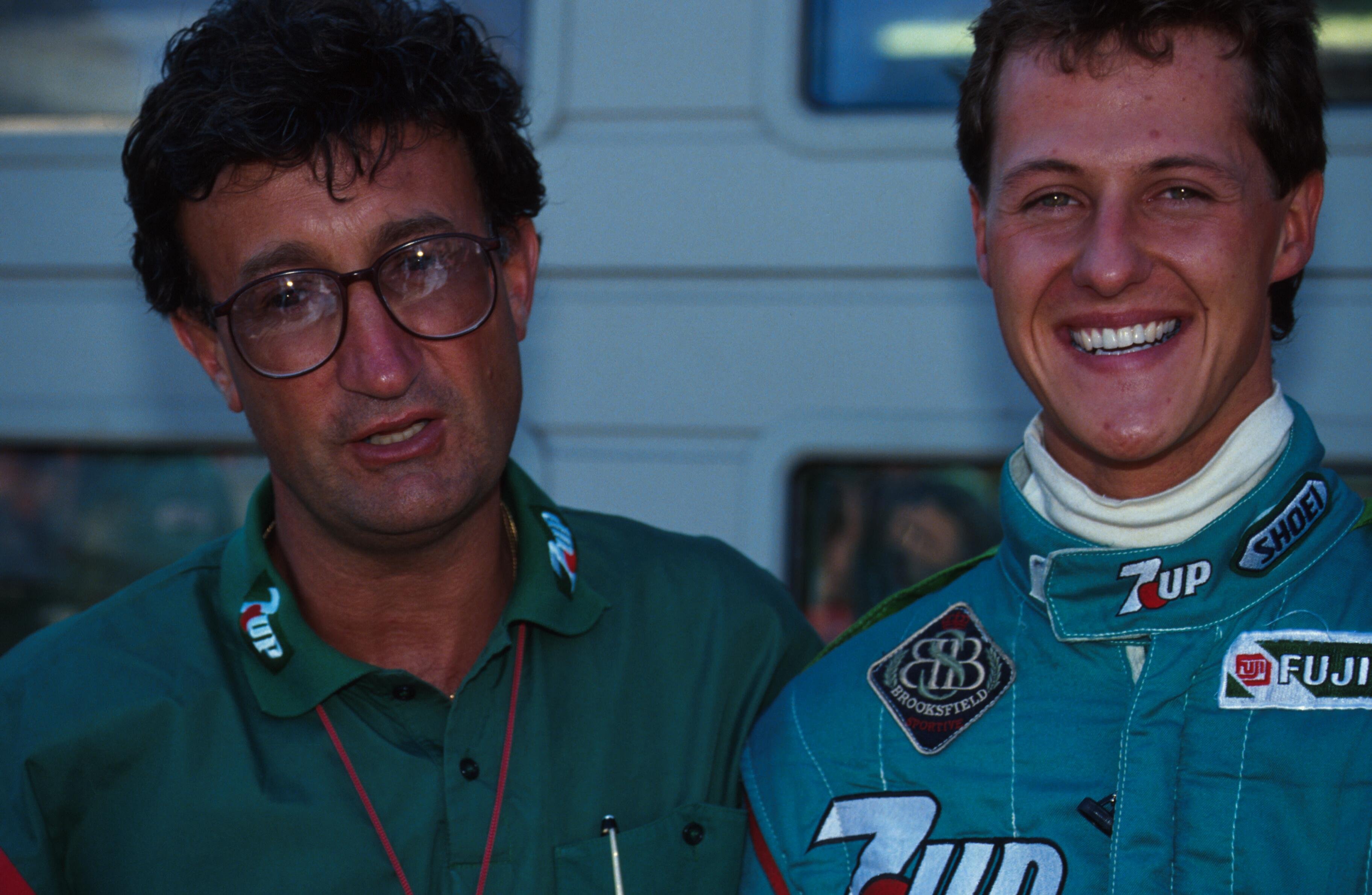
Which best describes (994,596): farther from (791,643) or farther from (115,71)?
(115,71)

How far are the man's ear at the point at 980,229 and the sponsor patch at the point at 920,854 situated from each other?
27.5 inches

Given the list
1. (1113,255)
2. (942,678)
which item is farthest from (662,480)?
(1113,255)

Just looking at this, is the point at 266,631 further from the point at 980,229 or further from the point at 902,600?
the point at 980,229

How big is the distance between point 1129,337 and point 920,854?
2.21 feet

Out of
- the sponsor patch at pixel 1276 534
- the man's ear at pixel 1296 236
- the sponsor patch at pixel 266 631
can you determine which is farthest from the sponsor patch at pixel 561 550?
the man's ear at pixel 1296 236

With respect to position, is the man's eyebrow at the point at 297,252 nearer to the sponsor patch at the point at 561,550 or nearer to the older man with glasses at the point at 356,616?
the older man with glasses at the point at 356,616

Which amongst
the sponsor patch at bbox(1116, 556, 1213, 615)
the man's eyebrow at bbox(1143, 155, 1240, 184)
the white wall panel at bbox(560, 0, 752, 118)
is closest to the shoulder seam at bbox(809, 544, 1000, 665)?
the sponsor patch at bbox(1116, 556, 1213, 615)

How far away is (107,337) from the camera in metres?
2.94

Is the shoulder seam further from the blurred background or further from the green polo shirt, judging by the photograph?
the blurred background

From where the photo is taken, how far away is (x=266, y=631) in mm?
1907

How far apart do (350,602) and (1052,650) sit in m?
0.99

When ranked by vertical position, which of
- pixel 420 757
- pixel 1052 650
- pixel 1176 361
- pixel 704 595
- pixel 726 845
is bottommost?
pixel 726 845

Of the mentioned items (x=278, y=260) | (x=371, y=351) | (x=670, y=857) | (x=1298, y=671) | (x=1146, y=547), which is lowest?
(x=670, y=857)

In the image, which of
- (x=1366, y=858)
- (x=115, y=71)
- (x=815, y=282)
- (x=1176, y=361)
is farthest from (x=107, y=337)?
(x=1366, y=858)
